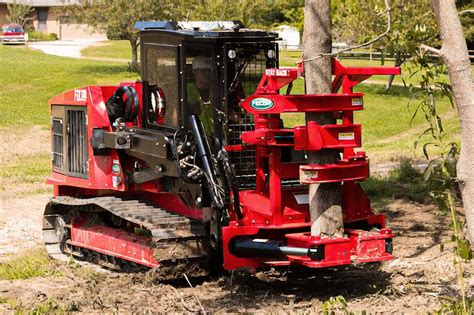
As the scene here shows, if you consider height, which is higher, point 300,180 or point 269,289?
point 300,180

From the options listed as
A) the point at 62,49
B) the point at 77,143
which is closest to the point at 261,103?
the point at 77,143

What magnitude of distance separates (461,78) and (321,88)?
218 cm

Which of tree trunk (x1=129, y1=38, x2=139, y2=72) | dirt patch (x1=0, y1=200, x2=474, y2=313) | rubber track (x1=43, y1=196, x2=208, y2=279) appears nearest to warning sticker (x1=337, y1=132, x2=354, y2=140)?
dirt patch (x1=0, y1=200, x2=474, y2=313)

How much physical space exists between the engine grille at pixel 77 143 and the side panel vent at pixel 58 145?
1.00 feet

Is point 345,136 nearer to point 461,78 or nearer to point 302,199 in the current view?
point 302,199

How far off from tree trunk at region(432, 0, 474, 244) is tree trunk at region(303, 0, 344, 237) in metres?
2.02

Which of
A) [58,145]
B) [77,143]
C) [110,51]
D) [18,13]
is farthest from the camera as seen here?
[18,13]

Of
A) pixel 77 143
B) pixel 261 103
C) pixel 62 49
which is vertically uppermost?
pixel 62 49

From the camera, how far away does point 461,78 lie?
7523 mm

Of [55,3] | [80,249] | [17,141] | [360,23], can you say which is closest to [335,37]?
[360,23]

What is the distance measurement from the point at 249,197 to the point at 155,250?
117cm

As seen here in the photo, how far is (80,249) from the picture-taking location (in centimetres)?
1309

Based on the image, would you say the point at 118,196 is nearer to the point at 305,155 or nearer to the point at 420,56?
the point at 305,155

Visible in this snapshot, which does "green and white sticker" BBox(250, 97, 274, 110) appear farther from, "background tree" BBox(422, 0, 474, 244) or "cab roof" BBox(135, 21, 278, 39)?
"background tree" BBox(422, 0, 474, 244)
